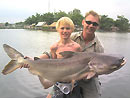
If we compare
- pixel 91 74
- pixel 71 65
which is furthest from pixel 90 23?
pixel 91 74

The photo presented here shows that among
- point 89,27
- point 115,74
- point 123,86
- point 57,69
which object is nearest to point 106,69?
point 57,69

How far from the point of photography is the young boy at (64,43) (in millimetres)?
3588

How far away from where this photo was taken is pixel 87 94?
13.5ft

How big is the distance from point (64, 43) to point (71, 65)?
54 cm

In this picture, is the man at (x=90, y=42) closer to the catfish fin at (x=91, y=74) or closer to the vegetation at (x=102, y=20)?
the catfish fin at (x=91, y=74)

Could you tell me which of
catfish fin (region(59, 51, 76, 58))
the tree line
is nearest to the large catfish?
catfish fin (region(59, 51, 76, 58))

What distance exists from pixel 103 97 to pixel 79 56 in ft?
14.7

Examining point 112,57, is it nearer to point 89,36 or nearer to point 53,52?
point 89,36

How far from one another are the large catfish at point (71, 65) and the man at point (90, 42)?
25.2 inches

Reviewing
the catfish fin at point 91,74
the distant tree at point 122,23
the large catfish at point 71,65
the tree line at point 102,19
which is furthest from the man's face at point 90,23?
the distant tree at point 122,23

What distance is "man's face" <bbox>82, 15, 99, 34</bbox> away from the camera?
12.9 ft

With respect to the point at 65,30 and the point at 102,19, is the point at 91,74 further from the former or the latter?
the point at 102,19

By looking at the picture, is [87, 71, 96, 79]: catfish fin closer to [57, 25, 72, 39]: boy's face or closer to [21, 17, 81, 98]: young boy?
[21, 17, 81, 98]: young boy

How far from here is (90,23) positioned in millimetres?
3928
